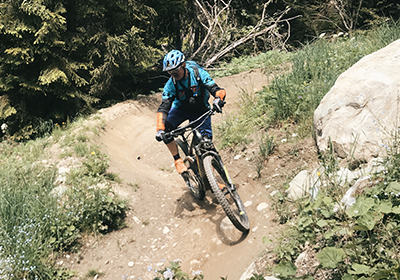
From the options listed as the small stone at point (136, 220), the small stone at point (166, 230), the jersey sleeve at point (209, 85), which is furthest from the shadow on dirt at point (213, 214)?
the jersey sleeve at point (209, 85)

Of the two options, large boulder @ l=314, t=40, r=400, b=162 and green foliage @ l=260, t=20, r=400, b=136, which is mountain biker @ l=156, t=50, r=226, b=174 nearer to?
large boulder @ l=314, t=40, r=400, b=162

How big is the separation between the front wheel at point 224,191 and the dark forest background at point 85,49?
5160mm

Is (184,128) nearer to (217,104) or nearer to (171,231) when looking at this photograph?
(217,104)

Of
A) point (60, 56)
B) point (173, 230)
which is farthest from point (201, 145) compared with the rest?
point (60, 56)

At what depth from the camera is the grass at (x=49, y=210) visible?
431 cm

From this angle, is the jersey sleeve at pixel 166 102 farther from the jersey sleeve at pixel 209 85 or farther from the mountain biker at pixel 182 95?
the jersey sleeve at pixel 209 85

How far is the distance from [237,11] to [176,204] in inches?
406

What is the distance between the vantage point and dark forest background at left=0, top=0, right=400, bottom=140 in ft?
26.7

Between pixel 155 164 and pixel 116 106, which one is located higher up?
pixel 116 106

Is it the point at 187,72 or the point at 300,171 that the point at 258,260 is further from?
the point at 187,72

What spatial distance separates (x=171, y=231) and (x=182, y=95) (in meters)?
2.02

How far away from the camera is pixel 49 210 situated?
4.88 metres

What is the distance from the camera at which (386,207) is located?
2691mm

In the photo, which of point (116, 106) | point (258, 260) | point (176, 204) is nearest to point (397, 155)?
point (258, 260)
